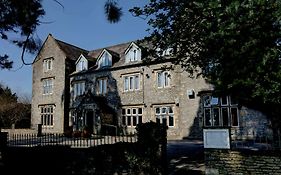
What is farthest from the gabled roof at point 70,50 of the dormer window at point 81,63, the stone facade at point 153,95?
the stone facade at point 153,95

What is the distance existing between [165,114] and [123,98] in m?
5.20

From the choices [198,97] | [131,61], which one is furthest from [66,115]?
[198,97]

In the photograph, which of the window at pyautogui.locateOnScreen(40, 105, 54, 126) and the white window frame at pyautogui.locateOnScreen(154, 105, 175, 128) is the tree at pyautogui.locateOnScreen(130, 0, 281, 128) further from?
the window at pyautogui.locateOnScreen(40, 105, 54, 126)

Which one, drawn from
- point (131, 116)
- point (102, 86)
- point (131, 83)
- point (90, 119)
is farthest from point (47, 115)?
point (131, 83)

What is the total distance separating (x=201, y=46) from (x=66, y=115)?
24.2 meters

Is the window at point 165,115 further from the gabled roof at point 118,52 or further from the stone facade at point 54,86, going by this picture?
the stone facade at point 54,86

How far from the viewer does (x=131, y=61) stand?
1142 inches

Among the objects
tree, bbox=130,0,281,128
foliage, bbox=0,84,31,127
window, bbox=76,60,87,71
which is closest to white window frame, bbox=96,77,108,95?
window, bbox=76,60,87,71

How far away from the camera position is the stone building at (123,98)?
2252 centimetres

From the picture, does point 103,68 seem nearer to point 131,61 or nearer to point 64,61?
point 131,61

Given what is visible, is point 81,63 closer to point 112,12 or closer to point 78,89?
point 78,89

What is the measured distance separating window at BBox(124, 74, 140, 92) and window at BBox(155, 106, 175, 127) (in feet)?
10.9

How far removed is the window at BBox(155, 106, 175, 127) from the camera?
2569 centimetres

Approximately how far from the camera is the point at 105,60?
31375 millimetres
